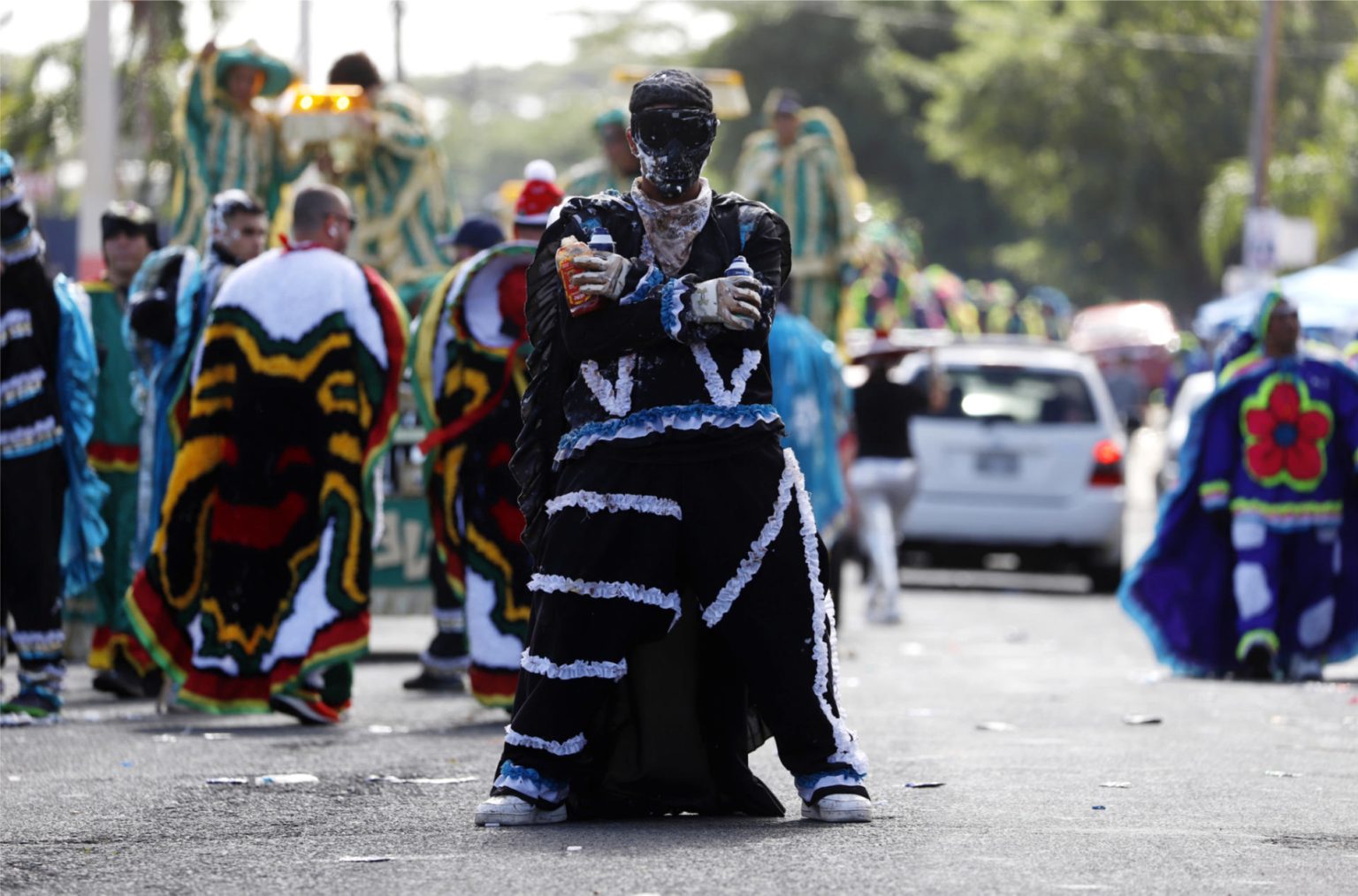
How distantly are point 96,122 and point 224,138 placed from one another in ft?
13.8

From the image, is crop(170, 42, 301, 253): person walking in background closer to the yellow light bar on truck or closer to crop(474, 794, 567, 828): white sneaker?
the yellow light bar on truck

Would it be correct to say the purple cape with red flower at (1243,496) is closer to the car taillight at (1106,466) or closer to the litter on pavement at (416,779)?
the litter on pavement at (416,779)

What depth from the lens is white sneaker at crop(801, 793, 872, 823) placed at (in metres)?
6.88

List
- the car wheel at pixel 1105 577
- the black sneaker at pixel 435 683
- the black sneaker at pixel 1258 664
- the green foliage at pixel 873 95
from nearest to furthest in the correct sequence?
the black sneaker at pixel 435 683 → the black sneaker at pixel 1258 664 → the car wheel at pixel 1105 577 → the green foliage at pixel 873 95

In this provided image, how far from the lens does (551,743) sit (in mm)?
6848

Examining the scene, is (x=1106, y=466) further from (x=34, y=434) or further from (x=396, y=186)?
(x=34, y=434)

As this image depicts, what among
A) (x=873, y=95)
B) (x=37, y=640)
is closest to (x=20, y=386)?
(x=37, y=640)

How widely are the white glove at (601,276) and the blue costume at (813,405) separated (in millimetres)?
6228

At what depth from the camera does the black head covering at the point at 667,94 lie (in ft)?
22.7

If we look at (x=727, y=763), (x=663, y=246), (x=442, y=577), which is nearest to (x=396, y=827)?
(x=727, y=763)

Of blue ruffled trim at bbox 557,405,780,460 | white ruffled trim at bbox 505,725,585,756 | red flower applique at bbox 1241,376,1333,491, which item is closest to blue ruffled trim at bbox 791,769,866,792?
white ruffled trim at bbox 505,725,585,756

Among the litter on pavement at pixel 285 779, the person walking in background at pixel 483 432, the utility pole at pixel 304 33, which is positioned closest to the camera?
the litter on pavement at pixel 285 779

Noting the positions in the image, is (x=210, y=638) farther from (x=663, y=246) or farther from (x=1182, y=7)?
(x=1182, y=7)

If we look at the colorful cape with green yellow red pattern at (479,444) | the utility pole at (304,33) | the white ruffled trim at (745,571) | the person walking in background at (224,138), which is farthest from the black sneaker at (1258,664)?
the utility pole at (304,33)
